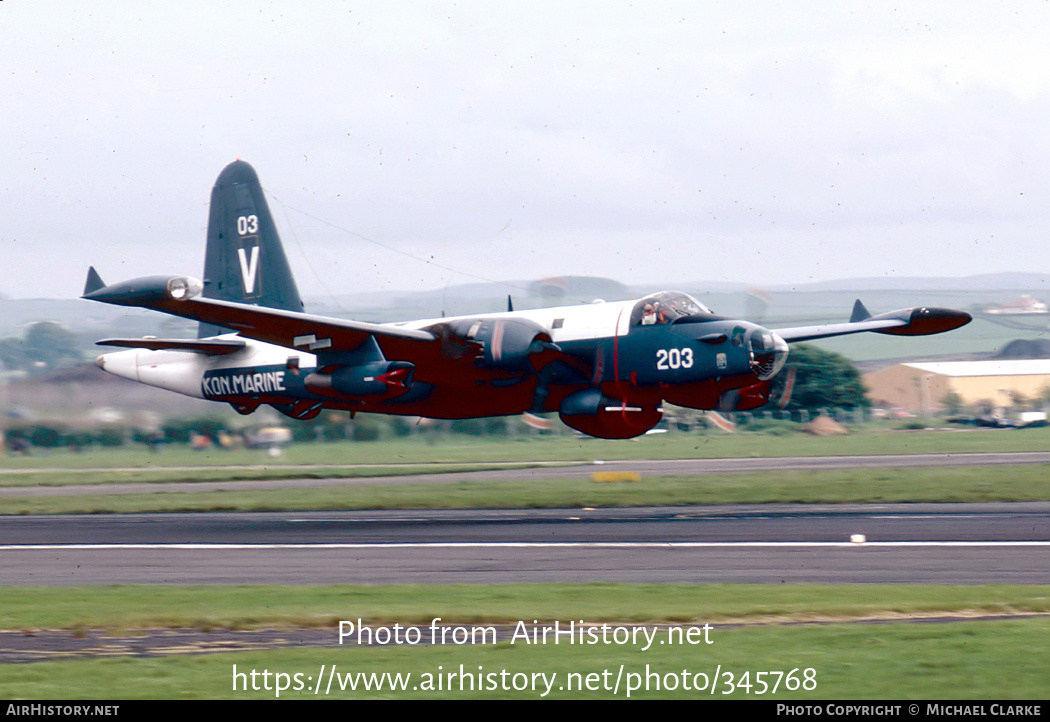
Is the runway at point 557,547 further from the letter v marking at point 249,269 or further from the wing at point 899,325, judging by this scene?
the letter v marking at point 249,269

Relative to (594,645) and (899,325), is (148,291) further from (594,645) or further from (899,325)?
(899,325)

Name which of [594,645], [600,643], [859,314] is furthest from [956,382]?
[594,645]

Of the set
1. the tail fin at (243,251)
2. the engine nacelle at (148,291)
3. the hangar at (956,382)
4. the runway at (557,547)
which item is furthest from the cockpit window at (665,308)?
the hangar at (956,382)

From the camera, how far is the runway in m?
15.8

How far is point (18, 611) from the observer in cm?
1357

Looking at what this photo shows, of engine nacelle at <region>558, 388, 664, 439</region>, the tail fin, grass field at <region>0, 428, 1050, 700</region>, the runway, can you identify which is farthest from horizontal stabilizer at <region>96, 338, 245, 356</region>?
grass field at <region>0, 428, 1050, 700</region>

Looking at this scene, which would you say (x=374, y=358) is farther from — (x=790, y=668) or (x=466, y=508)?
(x=790, y=668)

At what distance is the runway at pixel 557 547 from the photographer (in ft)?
52.0

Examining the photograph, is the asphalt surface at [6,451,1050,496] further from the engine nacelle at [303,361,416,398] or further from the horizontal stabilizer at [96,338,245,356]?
the engine nacelle at [303,361,416,398]

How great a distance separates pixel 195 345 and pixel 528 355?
10357mm

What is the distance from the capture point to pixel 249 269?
114 feet

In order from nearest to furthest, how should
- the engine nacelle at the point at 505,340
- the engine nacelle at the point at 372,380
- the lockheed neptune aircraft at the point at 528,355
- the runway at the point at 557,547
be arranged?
1. the runway at the point at 557,547
2. the engine nacelle at the point at 505,340
3. the lockheed neptune aircraft at the point at 528,355
4. the engine nacelle at the point at 372,380

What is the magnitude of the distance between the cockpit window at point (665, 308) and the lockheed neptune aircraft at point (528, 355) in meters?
0.03

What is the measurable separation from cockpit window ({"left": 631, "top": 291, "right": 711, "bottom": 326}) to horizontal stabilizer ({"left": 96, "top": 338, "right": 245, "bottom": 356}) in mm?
11560
